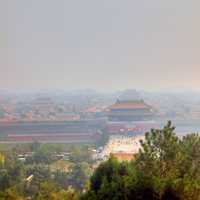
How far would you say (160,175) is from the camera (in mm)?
5973

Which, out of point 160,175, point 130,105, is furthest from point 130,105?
point 160,175

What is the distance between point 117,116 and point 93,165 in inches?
482

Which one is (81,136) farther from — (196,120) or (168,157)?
(168,157)

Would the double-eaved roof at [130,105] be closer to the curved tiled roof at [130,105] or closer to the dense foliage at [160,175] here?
the curved tiled roof at [130,105]

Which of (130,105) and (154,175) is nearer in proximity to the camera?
(154,175)

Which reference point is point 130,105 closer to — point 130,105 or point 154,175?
point 130,105

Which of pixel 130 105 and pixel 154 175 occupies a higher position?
pixel 154 175

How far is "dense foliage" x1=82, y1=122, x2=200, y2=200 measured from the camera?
5461mm

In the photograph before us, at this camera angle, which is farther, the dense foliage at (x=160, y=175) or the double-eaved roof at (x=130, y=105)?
the double-eaved roof at (x=130, y=105)

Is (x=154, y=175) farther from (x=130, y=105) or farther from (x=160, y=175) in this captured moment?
(x=130, y=105)

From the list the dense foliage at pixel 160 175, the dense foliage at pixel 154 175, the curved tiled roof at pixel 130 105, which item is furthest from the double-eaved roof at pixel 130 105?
the dense foliage at pixel 160 175

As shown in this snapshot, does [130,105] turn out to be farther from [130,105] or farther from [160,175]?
[160,175]

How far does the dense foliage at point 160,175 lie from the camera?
17.9 ft

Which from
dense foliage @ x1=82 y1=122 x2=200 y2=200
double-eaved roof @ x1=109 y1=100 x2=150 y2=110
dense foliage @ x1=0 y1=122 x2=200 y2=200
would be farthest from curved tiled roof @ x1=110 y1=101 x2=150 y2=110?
dense foliage @ x1=82 y1=122 x2=200 y2=200
